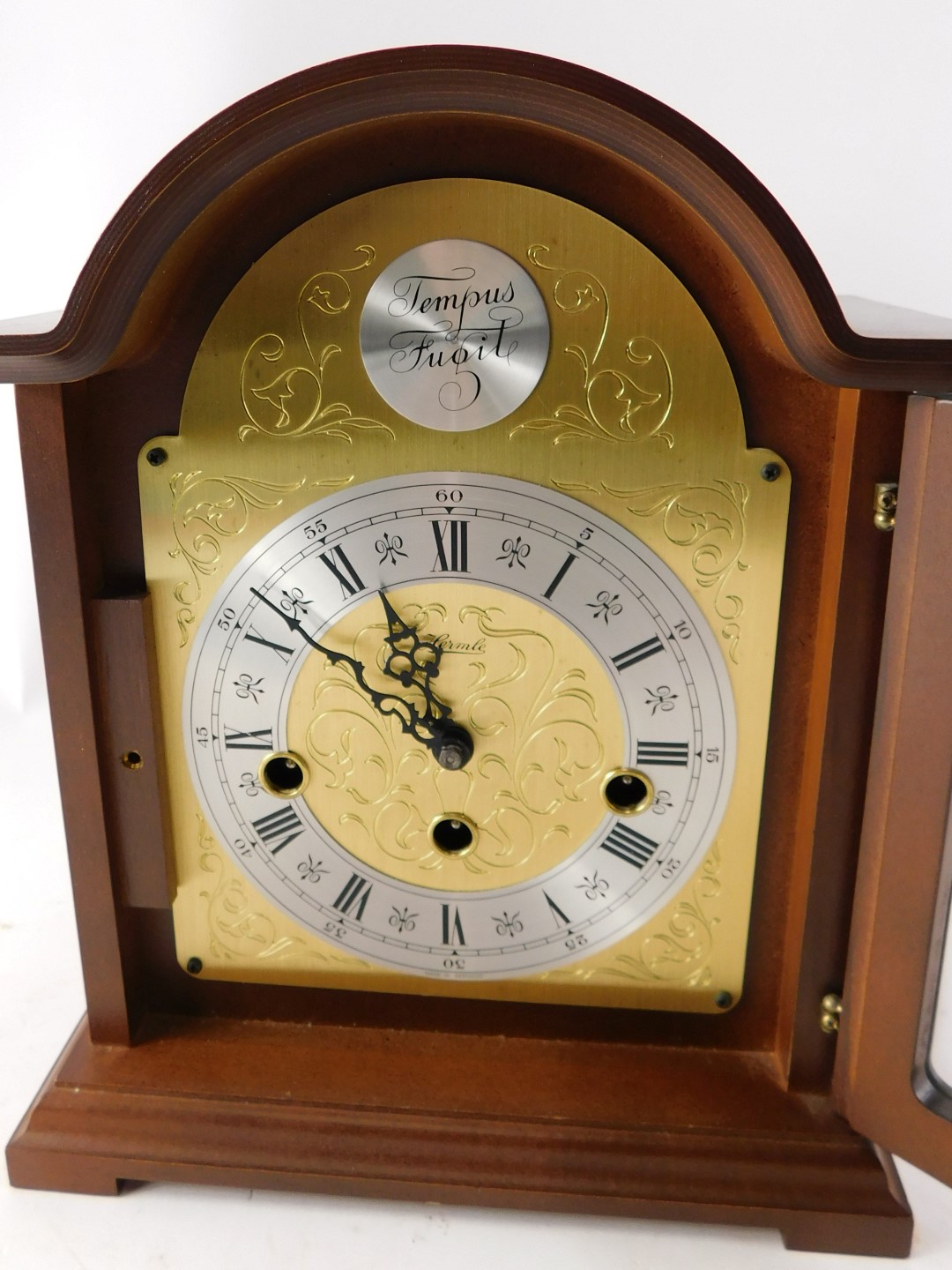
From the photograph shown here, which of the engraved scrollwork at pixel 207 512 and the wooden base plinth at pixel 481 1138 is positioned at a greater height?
the engraved scrollwork at pixel 207 512

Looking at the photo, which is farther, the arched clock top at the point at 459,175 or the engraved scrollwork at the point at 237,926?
the engraved scrollwork at the point at 237,926

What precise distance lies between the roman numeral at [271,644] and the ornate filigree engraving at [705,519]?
30 centimetres

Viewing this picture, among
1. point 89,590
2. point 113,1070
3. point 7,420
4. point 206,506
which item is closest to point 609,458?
point 206,506

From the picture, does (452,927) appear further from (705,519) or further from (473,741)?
(705,519)

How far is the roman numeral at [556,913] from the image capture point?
114cm

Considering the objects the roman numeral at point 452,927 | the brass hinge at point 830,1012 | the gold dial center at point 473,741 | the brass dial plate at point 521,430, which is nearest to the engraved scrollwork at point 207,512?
the brass dial plate at point 521,430

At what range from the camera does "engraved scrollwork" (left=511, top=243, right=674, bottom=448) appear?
98 centimetres

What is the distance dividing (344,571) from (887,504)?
0.48 meters

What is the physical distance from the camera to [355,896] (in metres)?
1.16

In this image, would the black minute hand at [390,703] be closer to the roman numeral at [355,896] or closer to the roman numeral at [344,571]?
the roman numeral at [344,571]

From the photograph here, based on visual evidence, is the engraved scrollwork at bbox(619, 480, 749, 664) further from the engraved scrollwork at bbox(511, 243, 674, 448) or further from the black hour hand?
the black hour hand

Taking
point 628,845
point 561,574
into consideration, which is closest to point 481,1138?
point 628,845

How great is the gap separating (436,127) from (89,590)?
0.51 m

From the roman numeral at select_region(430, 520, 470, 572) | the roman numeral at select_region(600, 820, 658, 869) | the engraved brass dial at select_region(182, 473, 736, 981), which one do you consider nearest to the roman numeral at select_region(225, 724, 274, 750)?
the engraved brass dial at select_region(182, 473, 736, 981)
